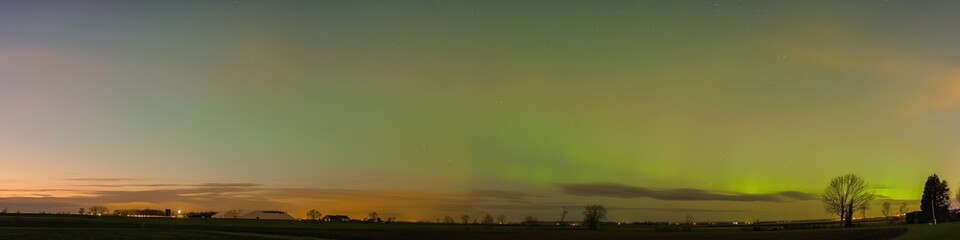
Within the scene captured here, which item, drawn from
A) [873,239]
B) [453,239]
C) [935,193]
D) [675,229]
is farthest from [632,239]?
[935,193]

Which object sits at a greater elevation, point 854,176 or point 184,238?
point 854,176

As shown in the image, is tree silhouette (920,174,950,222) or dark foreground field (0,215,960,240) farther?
tree silhouette (920,174,950,222)

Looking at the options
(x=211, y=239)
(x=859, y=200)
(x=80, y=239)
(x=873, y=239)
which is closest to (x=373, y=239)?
(x=211, y=239)

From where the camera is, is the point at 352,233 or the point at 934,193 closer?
the point at 352,233

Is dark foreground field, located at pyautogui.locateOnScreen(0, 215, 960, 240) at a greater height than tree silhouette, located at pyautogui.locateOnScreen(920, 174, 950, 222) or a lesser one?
lesser

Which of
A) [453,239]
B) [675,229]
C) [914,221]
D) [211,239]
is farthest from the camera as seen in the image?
[675,229]

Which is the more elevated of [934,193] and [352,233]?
[934,193]

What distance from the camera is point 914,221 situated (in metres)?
135

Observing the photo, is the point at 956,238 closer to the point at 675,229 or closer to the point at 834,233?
the point at 834,233

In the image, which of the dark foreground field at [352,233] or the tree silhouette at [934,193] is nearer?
the dark foreground field at [352,233]

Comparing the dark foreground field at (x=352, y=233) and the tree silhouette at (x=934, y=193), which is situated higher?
the tree silhouette at (x=934, y=193)

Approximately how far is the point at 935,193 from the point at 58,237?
18757 cm

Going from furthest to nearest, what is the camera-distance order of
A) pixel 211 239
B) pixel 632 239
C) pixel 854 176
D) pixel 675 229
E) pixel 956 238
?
1. pixel 854 176
2. pixel 675 229
3. pixel 632 239
4. pixel 211 239
5. pixel 956 238

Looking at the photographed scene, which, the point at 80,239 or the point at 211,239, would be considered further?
the point at 211,239
